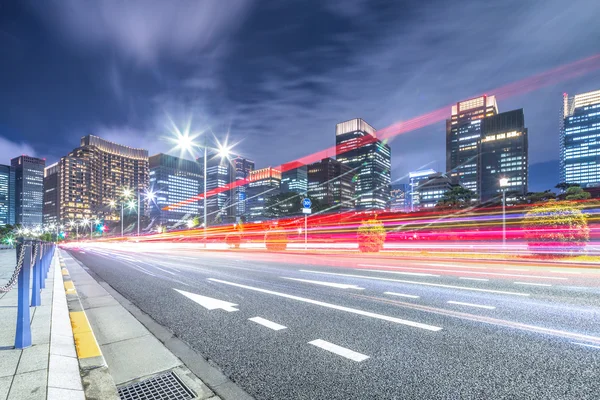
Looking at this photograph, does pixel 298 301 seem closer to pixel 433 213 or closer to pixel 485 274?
pixel 485 274

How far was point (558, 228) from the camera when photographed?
567 inches

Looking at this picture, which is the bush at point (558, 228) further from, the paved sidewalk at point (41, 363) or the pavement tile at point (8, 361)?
the pavement tile at point (8, 361)

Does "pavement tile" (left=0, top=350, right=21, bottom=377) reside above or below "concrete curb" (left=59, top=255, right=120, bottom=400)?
above

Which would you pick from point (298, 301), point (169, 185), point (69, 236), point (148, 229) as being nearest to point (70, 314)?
point (298, 301)

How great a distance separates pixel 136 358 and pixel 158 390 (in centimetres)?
104

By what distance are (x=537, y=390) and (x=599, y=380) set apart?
30.9 inches

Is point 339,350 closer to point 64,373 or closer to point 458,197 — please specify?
point 64,373

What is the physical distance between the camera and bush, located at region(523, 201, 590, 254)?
14.1 meters

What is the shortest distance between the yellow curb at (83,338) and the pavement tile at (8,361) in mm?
590

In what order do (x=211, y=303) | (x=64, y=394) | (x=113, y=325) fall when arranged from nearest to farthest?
1. (x=64, y=394)
2. (x=113, y=325)
3. (x=211, y=303)

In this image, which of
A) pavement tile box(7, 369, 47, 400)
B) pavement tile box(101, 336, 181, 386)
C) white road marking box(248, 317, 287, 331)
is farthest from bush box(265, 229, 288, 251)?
pavement tile box(7, 369, 47, 400)

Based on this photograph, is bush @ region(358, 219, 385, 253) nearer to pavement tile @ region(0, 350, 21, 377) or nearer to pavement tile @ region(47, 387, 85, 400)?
pavement tile @ region(0, 350, 21, 377)

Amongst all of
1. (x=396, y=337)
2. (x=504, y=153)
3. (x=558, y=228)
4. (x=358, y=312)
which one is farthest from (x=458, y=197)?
(x=504, y=153)

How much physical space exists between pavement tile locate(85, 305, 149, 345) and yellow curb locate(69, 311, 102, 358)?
0.48 feet
